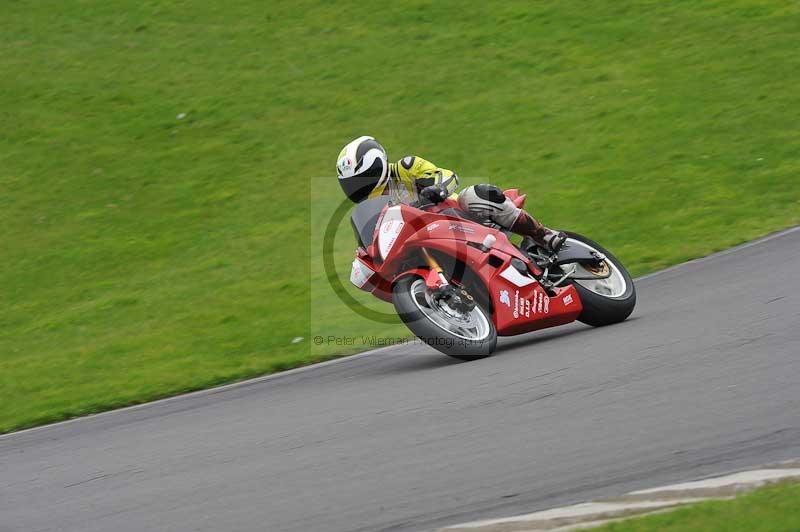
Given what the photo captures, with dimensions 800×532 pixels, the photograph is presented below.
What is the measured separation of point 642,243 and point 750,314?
4.63m

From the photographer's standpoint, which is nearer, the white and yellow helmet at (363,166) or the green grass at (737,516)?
the green grass at (737,516)

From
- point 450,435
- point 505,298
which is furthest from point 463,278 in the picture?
point 450,435

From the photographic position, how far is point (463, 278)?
8664 mm

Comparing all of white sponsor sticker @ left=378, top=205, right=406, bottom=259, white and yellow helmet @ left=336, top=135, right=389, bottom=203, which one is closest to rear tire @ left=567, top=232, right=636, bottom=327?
white sponsor sticker @ left=378, top=205, right=406, bottom=259

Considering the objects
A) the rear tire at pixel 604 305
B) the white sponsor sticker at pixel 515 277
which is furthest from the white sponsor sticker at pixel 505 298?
the rear tire at pixel 604 305

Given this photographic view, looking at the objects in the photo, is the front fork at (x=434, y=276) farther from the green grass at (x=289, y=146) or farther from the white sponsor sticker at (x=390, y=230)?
the green grass at (x=289, y=146)

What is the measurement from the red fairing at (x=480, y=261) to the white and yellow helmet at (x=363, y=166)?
1.08ft

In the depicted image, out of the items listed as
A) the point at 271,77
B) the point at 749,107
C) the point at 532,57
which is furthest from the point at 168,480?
the point at 271,77

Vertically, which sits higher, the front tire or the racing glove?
the racing glove

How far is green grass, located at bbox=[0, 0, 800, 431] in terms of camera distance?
1260cm

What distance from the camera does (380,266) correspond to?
857 cm

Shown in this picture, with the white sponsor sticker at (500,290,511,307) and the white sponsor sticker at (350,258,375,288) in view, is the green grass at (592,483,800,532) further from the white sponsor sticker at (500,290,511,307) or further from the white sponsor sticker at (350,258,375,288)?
the white sponsor sticker at (350,258,375,288)

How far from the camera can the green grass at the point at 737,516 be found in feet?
14.1

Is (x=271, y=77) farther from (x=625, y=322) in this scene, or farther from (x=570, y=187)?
(x=625, y=322)
